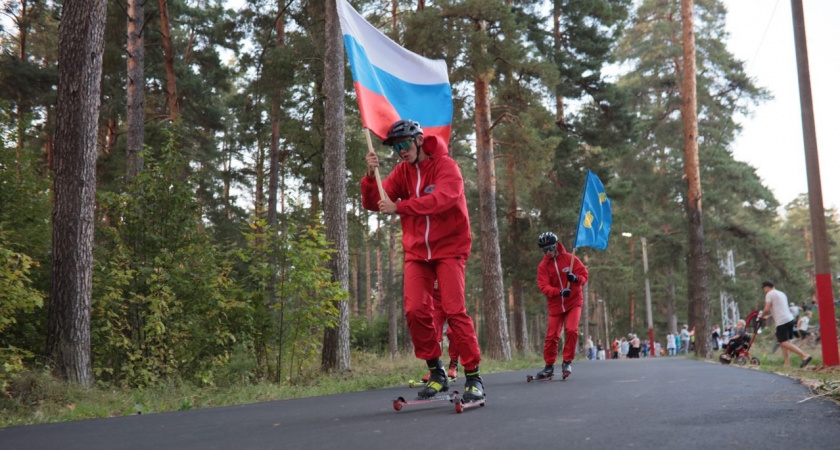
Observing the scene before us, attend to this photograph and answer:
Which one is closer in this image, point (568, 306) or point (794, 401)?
point (794, 401)

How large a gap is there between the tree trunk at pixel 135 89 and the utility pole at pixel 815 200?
12.4 meters

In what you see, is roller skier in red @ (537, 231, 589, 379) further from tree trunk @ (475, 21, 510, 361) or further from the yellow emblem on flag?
tree trunk @ (475, 21, 510, 361)

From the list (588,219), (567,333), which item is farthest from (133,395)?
(588,219)

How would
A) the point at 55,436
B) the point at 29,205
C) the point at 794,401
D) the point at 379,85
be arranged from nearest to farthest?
the point at 55,436, the point at 794,401, the point at 379,85, the point at 29,205

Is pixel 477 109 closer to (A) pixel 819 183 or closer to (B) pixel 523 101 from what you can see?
(B) pixel 523 101

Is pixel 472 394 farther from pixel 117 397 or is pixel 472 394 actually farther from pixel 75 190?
pixel 75 190

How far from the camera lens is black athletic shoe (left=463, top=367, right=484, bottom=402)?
19.5ft

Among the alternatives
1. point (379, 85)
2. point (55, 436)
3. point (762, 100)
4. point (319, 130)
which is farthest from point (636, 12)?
point (55, 436)

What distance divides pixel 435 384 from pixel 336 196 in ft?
23.8

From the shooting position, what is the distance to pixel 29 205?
32.6 ft

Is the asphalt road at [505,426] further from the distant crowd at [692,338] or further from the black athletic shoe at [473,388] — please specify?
the distant crowd at [692,338]

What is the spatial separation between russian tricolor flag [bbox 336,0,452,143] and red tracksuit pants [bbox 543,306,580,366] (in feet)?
12.2

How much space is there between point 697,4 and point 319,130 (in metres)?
26.6

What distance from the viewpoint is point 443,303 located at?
626 cm
